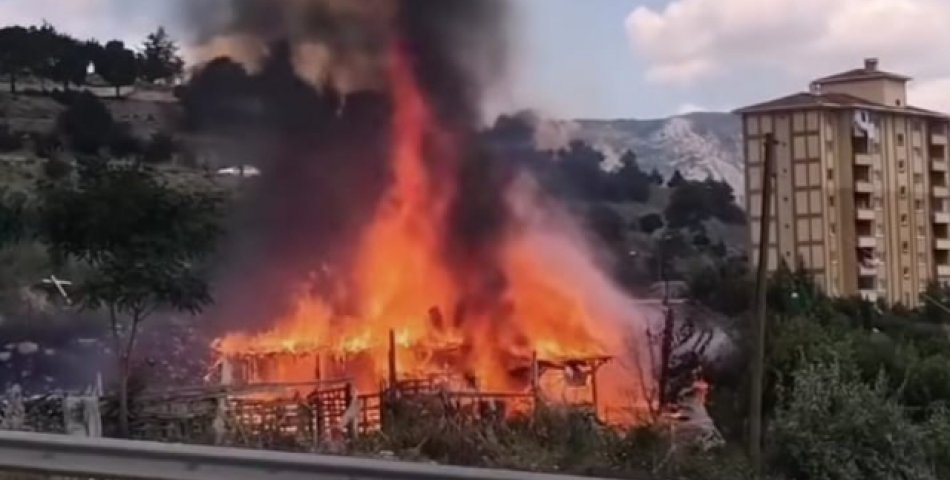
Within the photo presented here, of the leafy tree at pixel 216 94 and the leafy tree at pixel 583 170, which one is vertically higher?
the leafy tree at pixel 216 94

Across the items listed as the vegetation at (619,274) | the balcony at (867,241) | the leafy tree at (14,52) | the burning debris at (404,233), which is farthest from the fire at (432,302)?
the leafy tree at (14,52)

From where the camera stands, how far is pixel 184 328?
8.26 m

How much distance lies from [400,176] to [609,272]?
66.1 inches

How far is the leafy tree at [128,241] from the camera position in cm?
799

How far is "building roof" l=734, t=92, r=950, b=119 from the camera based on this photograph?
27.0ft

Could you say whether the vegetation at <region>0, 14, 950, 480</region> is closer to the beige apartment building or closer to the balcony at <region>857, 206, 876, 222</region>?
the beige apartment building

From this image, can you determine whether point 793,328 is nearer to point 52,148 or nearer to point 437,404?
point 437,404

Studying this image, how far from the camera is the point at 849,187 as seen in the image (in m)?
8.43

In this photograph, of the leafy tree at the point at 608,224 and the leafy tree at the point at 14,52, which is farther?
the leafy tree at the point at 608,224

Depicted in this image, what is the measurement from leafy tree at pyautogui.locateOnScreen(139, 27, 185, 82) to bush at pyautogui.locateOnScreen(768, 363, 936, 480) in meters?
4.52

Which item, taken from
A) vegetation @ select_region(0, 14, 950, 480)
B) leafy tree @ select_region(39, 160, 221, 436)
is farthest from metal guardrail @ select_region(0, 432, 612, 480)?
leafy tree @ select_region(39, 160, 221, 436)

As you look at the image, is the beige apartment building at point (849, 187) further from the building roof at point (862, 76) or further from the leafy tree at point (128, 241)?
the leafy tree at point (128, 241)

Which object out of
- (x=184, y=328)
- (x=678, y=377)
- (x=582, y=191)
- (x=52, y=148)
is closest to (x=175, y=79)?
(x=52, y=148)

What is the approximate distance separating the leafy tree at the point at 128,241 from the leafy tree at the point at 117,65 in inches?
25.1
